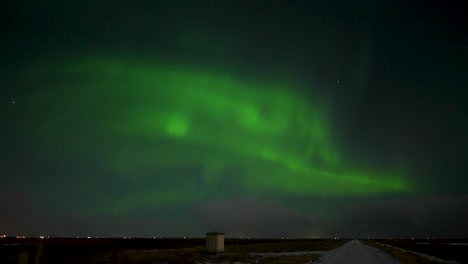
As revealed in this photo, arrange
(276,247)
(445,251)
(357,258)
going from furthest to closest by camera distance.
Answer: (276,247) → (445,251) → (357,258)

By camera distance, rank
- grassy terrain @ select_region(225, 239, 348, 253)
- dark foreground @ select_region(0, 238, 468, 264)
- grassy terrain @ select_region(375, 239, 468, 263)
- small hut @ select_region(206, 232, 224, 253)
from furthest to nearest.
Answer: grassy terrain @ select_region(225, 239, 348, 253) → small hut @ select_region(206, 232, 224, 253) → grassy terrain @ select_region(375, 239, 468, 263) → dark foreground @ select_region(0, 238, 468, 264)

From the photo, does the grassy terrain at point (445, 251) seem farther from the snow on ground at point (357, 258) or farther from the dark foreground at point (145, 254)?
the snow on ground at point (357, 258)

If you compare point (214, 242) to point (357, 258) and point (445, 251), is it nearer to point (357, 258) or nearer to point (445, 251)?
point (357, 258)

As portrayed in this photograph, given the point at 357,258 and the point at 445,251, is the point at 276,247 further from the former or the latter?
the point at 357,258

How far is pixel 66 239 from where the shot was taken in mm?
7020

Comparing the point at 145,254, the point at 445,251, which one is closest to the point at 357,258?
the point at 145,254

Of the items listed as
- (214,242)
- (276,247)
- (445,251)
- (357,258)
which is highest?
(214,242)

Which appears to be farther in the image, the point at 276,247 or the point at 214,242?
the point at 276,247

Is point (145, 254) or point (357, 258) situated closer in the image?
point (357, 258)

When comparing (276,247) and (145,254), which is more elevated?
(276,247)

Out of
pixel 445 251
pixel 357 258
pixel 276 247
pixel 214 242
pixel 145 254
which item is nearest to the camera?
pixel 357 258

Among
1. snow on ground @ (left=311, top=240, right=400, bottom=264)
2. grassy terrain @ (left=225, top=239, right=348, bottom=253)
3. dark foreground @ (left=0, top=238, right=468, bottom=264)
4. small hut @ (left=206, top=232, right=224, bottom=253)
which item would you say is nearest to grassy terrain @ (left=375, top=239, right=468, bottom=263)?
dark foreground @ (left=0, top=238, right=468, bottom=264)

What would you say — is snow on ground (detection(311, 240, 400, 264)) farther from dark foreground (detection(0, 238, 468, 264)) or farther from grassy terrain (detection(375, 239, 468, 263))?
grassy terrain (detection(375, 239, 468, 263))

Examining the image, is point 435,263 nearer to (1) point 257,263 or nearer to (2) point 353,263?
(2) point 353,263
